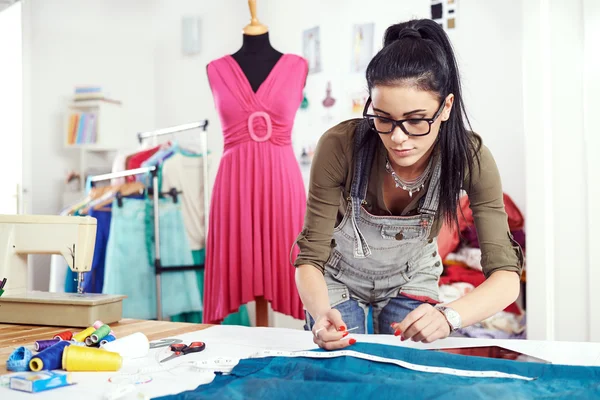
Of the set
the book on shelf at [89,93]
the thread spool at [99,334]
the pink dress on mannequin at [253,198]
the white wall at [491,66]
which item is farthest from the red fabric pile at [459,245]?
the book on shelf at [89,93]

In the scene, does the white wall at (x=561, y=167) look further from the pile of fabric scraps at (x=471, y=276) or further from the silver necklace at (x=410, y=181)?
the silver necklace at (x=410, y=181)

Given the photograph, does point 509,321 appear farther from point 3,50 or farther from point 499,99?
point 3,50

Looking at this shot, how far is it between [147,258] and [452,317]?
8.08 ft

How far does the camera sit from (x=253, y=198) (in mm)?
2738

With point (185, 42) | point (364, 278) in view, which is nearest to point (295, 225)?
point (364, 278)

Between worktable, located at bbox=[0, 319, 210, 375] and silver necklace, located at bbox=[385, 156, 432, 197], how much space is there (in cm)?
63

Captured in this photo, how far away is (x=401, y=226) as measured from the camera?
5.44 feet

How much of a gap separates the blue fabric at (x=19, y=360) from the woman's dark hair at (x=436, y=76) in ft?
3.05

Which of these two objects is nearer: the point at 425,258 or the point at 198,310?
the point at 425,258

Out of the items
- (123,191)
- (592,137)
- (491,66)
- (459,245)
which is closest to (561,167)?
(592,137)

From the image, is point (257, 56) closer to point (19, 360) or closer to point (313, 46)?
point (313, 46)

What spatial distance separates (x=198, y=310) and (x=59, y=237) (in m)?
1.91

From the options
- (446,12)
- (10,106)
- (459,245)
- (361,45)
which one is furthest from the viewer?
(10,106)

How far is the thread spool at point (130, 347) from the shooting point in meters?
1.21
